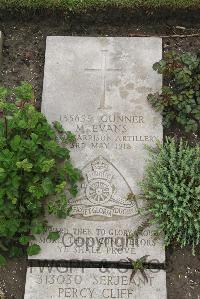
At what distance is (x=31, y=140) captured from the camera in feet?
14.2

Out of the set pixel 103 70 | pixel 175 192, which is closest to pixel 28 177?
pixel 175 192

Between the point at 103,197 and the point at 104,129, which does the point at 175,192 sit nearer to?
the point at 103,197

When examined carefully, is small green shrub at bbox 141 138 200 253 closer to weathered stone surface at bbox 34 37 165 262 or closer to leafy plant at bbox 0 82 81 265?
weathered stone surface at bbox 34 37 165 262

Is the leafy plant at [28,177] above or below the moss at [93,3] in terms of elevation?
below

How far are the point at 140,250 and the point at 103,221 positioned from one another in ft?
1.29

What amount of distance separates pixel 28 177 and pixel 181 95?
155 centimetres

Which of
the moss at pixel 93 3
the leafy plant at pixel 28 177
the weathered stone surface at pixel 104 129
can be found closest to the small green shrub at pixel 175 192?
the weathered stone surface at pixel 104 129

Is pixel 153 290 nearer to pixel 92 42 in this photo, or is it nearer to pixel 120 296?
pixel 120 296

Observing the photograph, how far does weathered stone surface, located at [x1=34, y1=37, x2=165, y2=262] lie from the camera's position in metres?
4.50

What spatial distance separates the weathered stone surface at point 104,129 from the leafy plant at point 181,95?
12 centimetres

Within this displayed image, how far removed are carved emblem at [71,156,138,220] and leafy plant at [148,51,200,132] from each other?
2.28 ft

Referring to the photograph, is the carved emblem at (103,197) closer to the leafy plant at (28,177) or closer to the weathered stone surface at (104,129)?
the weathered stone surface at (104,129)

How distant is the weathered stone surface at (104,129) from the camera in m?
4.50

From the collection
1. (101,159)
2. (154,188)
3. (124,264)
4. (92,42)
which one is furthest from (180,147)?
(92,42)
